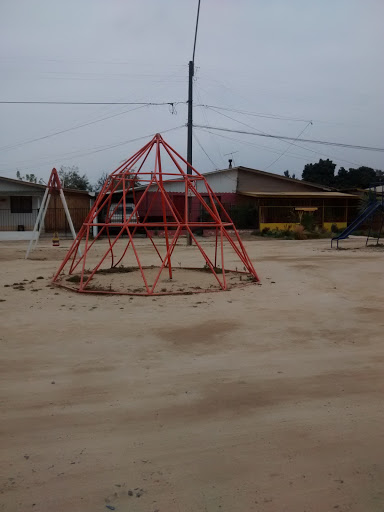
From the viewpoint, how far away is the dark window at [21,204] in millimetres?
27328

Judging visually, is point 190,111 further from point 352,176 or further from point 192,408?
point 352,176

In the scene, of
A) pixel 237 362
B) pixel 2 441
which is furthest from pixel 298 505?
pixel 237 362

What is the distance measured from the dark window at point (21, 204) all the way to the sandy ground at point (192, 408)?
21320 millimetres

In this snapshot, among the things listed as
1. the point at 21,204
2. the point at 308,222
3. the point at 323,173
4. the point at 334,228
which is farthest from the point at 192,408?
the point at 323,173

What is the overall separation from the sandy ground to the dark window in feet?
69.9

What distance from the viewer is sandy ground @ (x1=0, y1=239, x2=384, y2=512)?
8.80ft

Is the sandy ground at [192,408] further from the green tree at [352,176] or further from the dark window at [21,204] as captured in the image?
the green tree at [352,176]

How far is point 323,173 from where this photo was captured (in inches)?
1997

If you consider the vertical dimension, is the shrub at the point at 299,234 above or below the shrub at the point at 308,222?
below

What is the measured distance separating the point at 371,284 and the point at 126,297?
183 inches

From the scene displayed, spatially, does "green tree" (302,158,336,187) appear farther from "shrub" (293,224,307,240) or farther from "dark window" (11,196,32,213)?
"dark window" (11,196,32,213)

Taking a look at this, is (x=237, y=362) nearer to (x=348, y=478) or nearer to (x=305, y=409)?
(x=305, y=409)

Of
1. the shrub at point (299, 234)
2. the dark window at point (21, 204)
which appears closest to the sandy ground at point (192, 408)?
the shrub at point (299, 234)

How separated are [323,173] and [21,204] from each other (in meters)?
33.0
